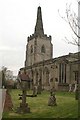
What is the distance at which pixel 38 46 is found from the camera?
74625 millimetres

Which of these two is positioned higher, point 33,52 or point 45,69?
point 33,52

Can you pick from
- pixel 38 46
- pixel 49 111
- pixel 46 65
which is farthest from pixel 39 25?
pixel 49 111

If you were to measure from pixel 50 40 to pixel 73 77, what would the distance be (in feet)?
110

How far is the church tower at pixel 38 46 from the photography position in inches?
2933

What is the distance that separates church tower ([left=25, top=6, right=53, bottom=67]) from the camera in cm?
7450

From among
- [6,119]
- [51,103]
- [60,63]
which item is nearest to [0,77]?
[60,63]

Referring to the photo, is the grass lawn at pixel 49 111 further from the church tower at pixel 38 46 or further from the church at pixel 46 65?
the church tower at pixel 38 46

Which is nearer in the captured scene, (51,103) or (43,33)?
(51,103)

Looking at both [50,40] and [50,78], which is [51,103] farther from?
[50,40]

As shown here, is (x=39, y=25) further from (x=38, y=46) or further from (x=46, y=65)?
(x=46, y=65)

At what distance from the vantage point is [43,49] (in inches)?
2975

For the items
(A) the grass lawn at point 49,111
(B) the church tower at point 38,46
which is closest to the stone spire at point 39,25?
(B) the church tower at point 38,46

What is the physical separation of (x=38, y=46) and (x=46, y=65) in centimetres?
2061

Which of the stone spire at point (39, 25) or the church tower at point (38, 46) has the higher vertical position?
the stone spire at point (39, 25)
